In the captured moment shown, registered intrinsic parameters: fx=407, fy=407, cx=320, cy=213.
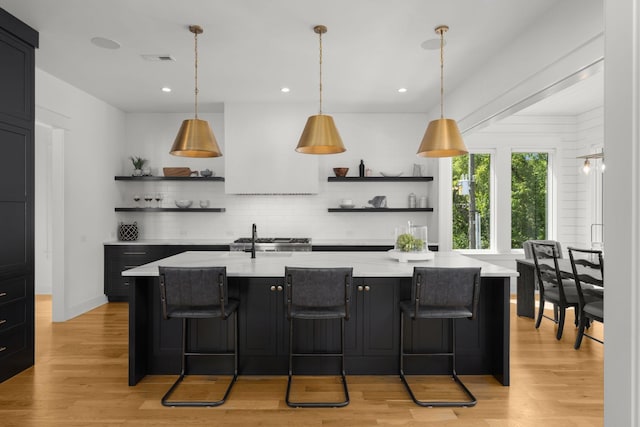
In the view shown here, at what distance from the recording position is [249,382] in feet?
10.4

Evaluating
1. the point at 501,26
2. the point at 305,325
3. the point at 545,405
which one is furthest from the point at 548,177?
the point at 305,325

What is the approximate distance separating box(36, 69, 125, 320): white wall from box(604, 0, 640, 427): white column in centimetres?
522

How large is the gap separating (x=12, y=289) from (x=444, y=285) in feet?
11.1

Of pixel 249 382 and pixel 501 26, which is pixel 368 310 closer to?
pixel 249 382

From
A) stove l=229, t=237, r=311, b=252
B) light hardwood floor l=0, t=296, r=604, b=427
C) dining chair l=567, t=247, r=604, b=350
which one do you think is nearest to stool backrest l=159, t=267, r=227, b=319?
light hardwood floor l=0, t=296, r=604, b=427

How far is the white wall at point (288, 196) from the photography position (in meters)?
6.40

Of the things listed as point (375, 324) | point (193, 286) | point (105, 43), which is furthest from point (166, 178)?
point (375, 324)

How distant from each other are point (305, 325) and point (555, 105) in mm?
5182

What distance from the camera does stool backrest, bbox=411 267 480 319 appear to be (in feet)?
9.18

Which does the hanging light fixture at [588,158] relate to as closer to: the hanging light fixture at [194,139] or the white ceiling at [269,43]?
the white ceiling at [269,43]

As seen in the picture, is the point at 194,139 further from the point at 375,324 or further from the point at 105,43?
the point at 375,324

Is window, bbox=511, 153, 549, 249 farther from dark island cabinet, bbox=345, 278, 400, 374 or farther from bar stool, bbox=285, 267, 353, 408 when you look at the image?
bar stool, bbox=285, 267, 353, 408

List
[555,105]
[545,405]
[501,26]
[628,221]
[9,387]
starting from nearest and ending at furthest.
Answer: [628,221]
[545,405]
[9,387]
[501,26]
[555,105]

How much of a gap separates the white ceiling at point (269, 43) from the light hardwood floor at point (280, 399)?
113 inches
